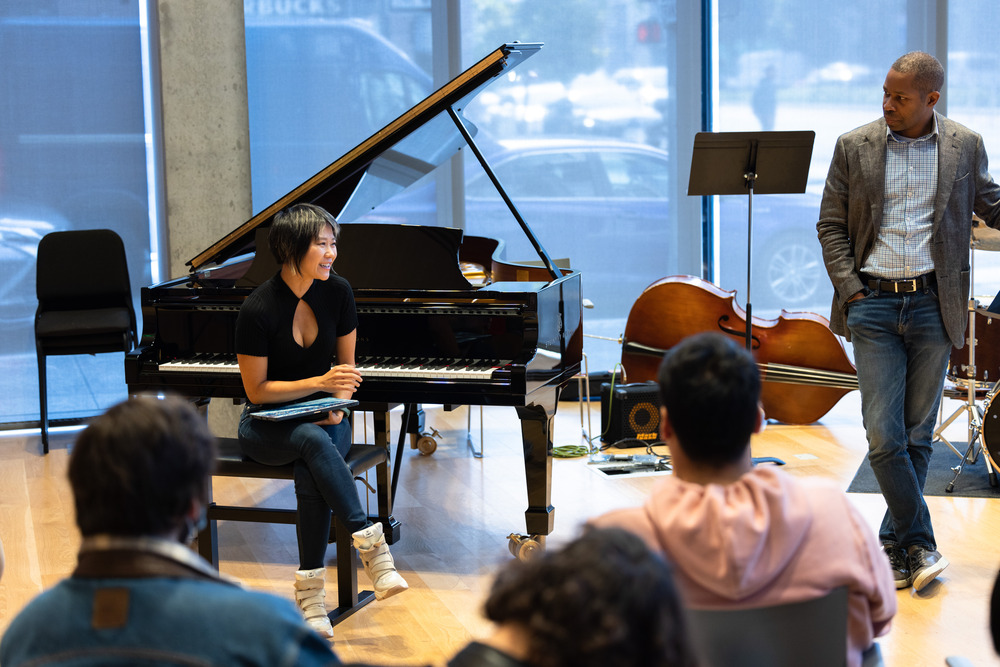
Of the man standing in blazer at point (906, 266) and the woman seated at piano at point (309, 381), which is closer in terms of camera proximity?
the woman seated at piano at point (309, 381)

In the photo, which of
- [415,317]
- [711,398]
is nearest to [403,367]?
[415,317]

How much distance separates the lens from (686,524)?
1378mm

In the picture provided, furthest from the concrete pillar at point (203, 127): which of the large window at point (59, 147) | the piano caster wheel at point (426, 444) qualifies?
the piano caster wheel at point (426, 444)

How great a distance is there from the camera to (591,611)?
867 millimetres

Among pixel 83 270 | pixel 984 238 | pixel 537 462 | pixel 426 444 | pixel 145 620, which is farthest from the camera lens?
pixel 83 270

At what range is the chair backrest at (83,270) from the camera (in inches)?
218

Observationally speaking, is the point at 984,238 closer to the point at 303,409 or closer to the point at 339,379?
the point at 339,379

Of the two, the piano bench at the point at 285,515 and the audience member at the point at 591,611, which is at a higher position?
the audience member at the point at 591,611

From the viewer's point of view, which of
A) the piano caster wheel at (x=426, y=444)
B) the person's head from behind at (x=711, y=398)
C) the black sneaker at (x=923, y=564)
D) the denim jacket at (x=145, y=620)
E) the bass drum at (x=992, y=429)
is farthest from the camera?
the piano caster wheel at (x=426, y=444)

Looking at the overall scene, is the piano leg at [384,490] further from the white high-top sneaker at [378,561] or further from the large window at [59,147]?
the large window at [59,147]

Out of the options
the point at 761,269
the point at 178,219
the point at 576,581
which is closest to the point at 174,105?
the point at 178,219

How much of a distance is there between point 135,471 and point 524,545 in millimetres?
2454

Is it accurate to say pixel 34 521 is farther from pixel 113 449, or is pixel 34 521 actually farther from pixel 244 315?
pixel 113 449

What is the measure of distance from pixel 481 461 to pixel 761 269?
258 cm
